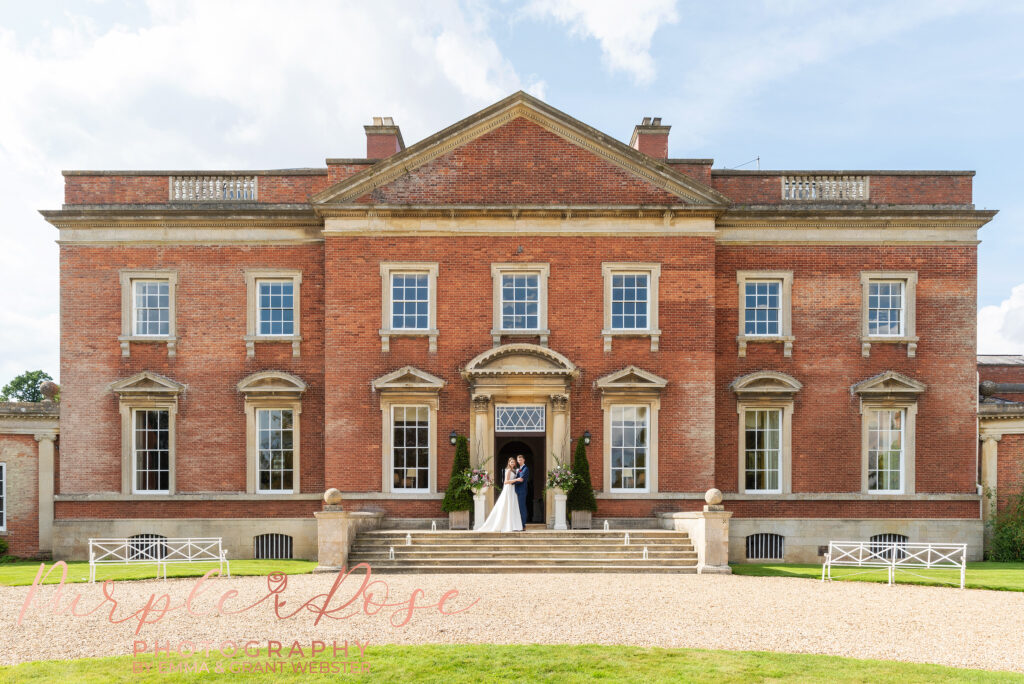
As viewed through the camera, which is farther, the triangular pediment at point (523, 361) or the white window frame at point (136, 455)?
the white window frame at point (136, 455)

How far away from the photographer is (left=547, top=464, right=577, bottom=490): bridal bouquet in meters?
18.9

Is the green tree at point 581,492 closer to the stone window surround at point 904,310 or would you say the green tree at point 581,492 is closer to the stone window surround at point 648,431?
the stone window surround at point 648,431

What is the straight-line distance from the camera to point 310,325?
2083 centimetres

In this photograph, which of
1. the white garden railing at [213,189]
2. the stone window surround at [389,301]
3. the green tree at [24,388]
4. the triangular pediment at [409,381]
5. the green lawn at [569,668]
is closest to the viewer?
the green lawn at [569,668]

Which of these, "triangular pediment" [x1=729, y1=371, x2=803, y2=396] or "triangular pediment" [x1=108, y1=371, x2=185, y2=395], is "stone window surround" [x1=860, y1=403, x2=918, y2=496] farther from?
"triangular pediment" [x1=108, y1=371, x2=185, y2=395]

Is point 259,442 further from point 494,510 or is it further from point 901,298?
point 901,298

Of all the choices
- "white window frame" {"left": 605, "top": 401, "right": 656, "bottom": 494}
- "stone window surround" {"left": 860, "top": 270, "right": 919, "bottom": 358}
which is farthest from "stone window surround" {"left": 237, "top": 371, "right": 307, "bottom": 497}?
"stone window surround" {"left": 860, "top": 270, "right": 919, "bottom": 358}

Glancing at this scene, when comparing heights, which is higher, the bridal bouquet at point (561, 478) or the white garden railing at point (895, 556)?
the bridal bouquet at point (561, 478)

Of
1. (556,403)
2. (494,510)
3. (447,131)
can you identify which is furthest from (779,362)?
(447,131)

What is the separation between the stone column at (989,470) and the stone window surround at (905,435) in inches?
82.3

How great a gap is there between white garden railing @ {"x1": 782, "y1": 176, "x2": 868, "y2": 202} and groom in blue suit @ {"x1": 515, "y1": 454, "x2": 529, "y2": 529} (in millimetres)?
10502

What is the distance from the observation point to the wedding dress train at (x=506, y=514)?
18031 mm

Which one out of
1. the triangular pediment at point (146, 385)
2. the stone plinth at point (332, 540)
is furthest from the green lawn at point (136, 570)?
the triangular pediment at point (146, 385)

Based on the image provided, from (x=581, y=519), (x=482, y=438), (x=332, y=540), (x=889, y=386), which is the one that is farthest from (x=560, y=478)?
(x=889, y=386)
